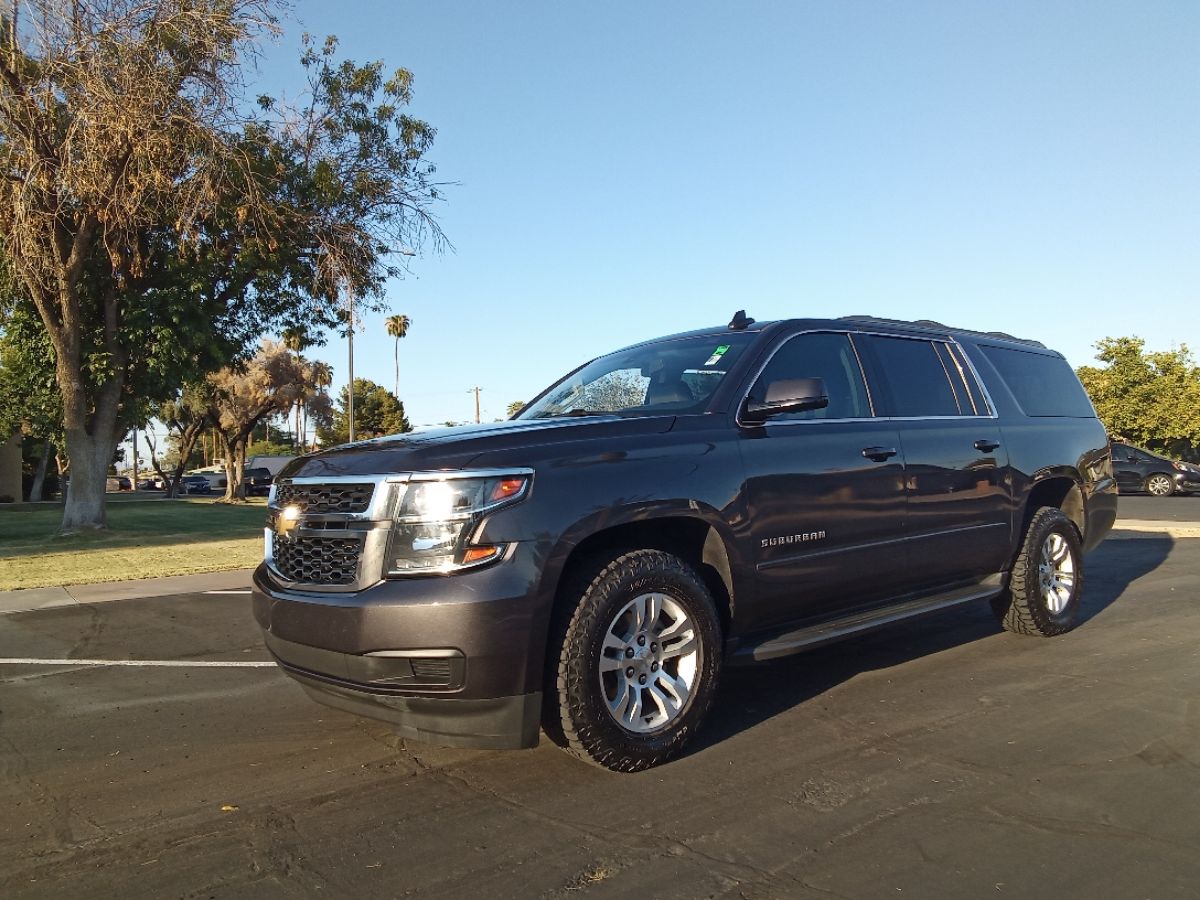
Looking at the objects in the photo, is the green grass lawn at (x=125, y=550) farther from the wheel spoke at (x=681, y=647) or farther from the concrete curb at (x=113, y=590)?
the wheel spoke at (x=681, y=647)

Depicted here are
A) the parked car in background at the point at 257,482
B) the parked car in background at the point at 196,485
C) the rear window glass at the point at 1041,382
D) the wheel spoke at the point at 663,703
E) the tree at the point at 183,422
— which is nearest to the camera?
the wheel spoke at the point at 663,703

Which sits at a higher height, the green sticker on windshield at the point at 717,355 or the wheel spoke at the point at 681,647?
the green sticker on windshield at the point at 717,355

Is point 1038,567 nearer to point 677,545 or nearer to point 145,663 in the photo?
point 677,545

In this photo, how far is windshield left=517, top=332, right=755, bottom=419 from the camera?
4.74 meters

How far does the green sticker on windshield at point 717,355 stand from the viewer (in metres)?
4.92

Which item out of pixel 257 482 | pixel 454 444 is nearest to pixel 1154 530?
pixel 454 444

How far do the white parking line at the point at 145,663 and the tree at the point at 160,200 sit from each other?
10576mm

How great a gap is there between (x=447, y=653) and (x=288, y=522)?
3.75 ft

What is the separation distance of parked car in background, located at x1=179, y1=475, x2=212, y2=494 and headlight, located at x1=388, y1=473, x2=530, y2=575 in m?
58.8

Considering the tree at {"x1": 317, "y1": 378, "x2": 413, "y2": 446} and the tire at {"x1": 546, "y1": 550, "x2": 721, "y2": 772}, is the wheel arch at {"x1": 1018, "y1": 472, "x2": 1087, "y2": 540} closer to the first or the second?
the tire at {"x1": 546, "y1": 550, "x2": 721, "y2": 772}

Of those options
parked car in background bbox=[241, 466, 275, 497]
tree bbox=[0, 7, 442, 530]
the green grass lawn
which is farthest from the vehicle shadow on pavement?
parked car in background bbox=[241, 466, 275, 497]

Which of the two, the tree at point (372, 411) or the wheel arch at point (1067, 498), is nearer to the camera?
the wheel arch at point (1067, 498)

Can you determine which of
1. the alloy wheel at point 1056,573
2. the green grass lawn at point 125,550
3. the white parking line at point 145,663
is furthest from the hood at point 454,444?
the green grass lawn at point 125,550

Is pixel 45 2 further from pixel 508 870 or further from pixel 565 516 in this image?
pixel 508 870
